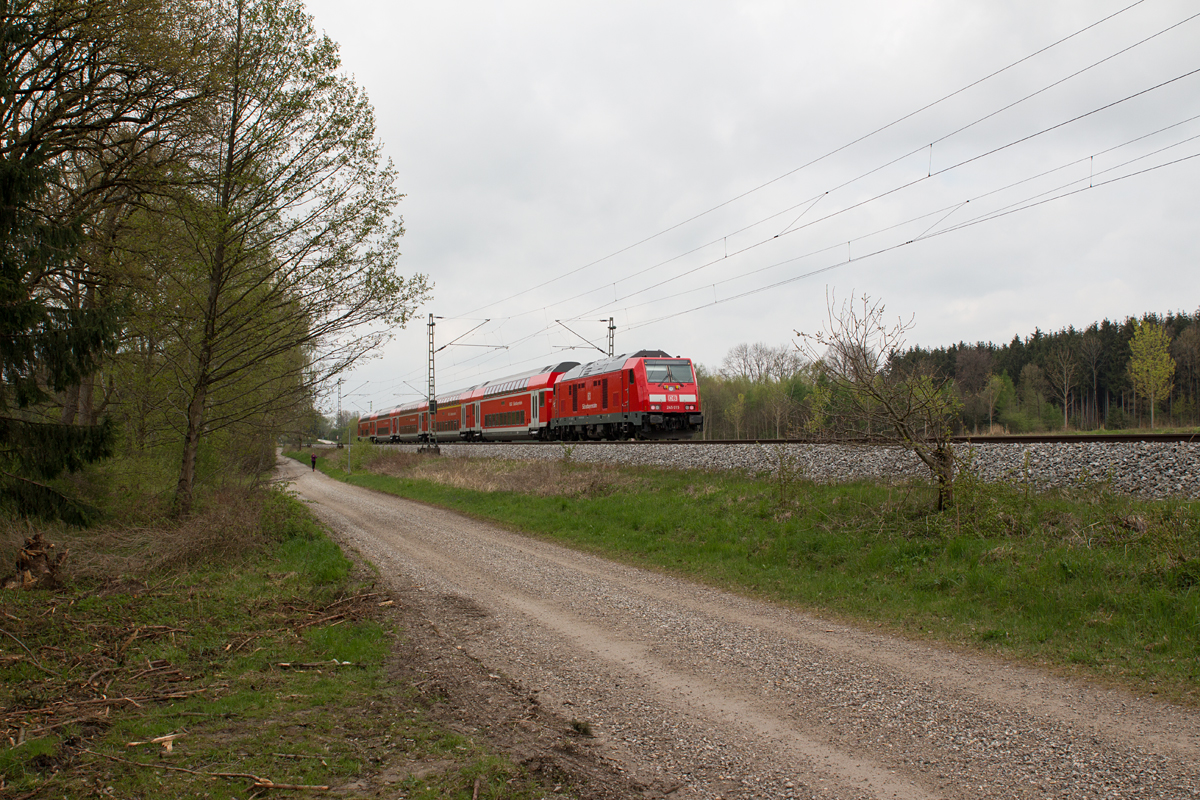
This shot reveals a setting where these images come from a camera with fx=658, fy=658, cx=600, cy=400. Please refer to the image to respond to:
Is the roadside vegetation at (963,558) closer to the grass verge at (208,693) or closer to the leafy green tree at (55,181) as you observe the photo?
the grass verge at (208,693)

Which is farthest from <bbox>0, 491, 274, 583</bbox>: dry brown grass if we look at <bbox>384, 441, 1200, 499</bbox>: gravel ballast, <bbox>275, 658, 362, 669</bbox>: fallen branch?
<bbox>384, 441, 1200, 499</bbox>: gravel ballast

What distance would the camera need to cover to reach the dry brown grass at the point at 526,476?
18.6 m

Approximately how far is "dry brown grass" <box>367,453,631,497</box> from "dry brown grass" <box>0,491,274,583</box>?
862 cm

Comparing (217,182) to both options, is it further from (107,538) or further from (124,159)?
(107,538)

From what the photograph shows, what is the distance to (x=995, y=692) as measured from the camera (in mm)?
5422

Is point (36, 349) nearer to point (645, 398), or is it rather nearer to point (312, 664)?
point (312, 664)

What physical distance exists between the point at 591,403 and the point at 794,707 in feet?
73.3

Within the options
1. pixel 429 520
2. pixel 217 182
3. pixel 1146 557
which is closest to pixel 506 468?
pixel 429 520

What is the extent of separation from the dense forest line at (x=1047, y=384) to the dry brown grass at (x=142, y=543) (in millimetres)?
32753

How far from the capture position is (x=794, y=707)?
5.22 metres

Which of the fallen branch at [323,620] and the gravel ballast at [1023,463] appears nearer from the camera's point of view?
the fallen branch at [323,620]

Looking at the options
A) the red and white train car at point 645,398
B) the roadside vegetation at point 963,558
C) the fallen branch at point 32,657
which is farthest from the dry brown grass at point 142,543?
the red and white train car at point 645,398

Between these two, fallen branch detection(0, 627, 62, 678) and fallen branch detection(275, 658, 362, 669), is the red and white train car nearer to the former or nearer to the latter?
fallen branch detection(275, 658, 362, 669)

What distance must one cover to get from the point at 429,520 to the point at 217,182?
10.3 metres
